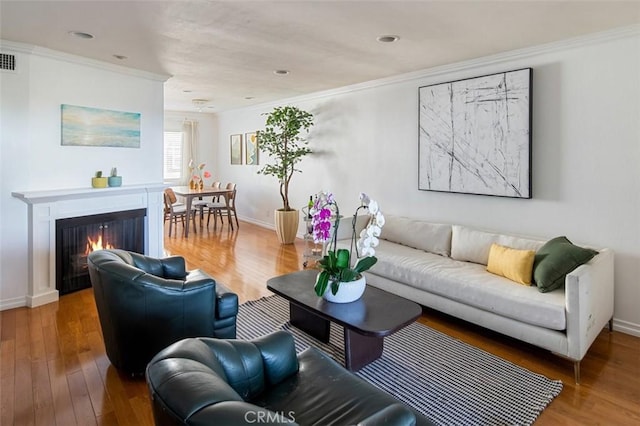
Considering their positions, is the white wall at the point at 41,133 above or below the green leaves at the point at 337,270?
above

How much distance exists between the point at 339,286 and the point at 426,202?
2440mm

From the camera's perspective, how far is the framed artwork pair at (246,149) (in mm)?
7902

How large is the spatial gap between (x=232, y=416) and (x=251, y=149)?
291 inches

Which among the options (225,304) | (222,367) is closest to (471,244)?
(225,304)

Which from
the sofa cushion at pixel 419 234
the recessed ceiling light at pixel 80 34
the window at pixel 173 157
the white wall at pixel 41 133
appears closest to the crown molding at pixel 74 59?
the white wall at pixel 41 133

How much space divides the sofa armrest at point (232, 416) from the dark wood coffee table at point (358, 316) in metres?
1.32

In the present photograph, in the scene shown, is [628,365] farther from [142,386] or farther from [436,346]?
[142,386]

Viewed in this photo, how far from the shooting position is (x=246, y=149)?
8.19m

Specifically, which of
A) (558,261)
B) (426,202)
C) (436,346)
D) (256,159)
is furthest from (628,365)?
(256,159)

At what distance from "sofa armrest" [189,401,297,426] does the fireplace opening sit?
372cm

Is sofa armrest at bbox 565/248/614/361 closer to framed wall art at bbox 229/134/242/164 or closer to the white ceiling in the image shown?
the white ceiling

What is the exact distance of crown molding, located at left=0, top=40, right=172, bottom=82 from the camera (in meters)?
3.49

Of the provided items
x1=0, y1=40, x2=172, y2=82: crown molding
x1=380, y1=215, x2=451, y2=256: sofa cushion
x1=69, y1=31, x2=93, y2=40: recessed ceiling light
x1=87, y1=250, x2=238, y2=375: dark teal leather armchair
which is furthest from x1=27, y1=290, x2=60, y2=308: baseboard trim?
x1=380, y1=215, x2=451, y2=256: sofa cushion

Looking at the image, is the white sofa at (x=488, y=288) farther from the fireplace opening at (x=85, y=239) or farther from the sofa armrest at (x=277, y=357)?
the fireplace opening at (x=85, y=239)
